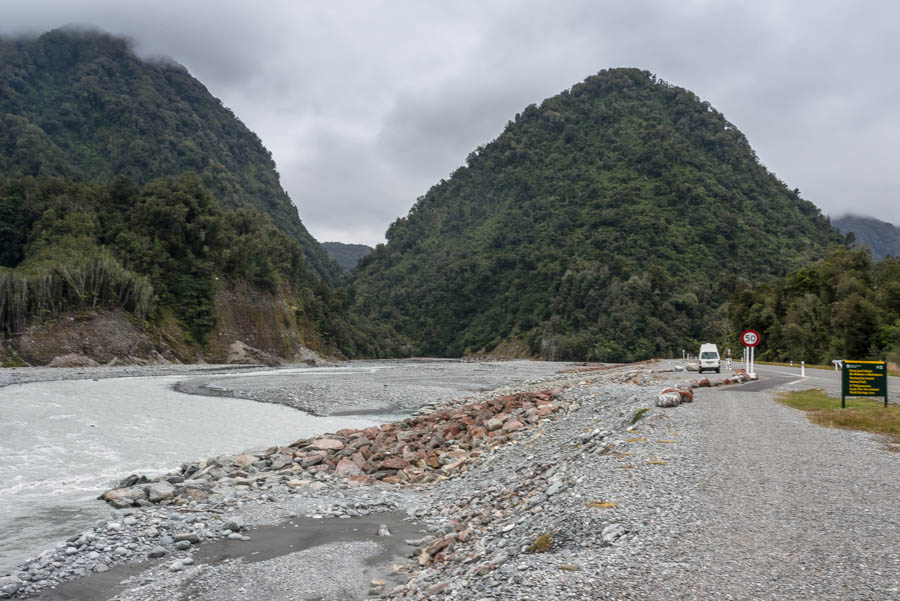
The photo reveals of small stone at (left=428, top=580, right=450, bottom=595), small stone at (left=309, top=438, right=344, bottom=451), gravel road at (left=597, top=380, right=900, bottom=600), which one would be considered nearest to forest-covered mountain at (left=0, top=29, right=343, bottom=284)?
small stone at (left=309, top=438, right=344, bottom=451)

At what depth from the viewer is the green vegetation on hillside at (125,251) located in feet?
207

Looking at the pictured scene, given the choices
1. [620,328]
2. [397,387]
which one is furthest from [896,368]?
[620,328]

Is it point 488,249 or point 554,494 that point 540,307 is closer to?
point 488,249

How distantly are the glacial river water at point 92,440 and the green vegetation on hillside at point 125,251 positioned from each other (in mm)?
30500

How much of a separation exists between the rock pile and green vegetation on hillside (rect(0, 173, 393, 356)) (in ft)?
180

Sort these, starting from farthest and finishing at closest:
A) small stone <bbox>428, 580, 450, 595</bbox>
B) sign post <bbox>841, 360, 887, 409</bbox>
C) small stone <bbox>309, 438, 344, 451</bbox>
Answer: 1. small stone <bbox>309, 438, 344, 451</bbox>
2. sign post <bbox>841, 360, 887, 409</bbox>
3. small stone <bbox>428, 580, 450, 595</bbox>

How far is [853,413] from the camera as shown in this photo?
15109mm

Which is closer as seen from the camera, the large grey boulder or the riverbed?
Answer: the riverbed

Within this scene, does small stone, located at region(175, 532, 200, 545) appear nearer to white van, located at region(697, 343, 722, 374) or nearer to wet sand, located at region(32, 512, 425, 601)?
wet sand, located at region(32, 512, 425, 601)

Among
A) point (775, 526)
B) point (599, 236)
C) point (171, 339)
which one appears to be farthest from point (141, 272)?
point (599, 236)

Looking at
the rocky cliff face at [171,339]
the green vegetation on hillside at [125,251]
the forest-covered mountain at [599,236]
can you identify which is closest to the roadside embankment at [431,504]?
the rocky cliff face at [171,339]

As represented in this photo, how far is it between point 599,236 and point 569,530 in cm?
13617

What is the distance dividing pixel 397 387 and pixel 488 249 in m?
126

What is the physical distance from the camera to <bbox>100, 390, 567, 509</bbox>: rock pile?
12.9 meters
